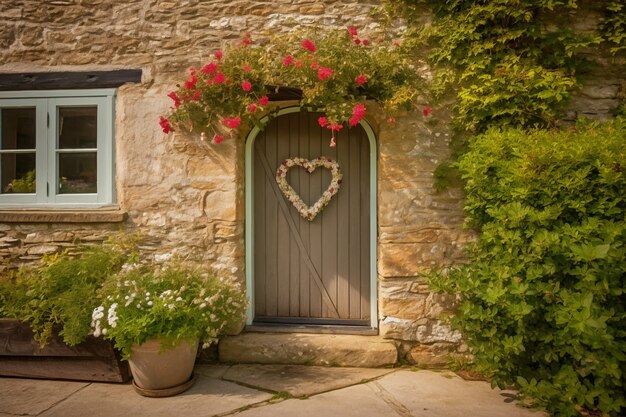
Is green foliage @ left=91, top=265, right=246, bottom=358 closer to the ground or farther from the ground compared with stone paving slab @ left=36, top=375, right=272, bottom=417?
farther from the ground

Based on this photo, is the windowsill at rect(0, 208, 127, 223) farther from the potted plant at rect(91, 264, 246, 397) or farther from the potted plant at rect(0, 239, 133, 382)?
the potted plant at rect(91, 264, 246, 397)

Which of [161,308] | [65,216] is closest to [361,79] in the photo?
[161,308]

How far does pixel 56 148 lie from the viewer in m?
3.85

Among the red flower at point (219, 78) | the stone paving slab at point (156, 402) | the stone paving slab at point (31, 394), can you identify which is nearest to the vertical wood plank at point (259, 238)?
the red flower at point (219, 78)

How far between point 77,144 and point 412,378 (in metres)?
3.80

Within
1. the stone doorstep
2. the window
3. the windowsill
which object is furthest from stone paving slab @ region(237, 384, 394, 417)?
the window

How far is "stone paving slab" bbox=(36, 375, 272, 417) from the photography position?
2.68 m

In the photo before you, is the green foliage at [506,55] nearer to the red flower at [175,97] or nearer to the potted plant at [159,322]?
the red flower at [175,97]

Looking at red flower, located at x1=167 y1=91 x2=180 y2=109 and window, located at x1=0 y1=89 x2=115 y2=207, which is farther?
window, located at x1=0 y1=89 x2=115 y2=207

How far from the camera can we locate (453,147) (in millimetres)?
3473

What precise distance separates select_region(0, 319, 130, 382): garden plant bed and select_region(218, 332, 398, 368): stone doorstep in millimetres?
892

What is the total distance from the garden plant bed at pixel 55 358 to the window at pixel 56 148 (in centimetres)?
125

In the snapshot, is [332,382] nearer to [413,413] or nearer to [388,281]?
[413,413]

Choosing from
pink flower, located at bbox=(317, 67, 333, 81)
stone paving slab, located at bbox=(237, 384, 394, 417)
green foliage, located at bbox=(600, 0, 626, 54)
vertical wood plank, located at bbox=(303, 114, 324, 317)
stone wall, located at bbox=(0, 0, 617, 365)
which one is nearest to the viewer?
stone paving slab, located at bbox=(237, 384, 394, 417)
